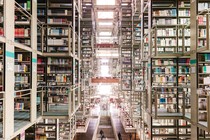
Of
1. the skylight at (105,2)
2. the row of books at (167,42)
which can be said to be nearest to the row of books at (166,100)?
the row of books at (167,42)

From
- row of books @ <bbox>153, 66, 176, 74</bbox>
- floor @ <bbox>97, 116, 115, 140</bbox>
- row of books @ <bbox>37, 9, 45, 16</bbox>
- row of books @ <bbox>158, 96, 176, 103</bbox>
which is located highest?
row of books @ <bbox>37, 9, 45, 16</bbox>

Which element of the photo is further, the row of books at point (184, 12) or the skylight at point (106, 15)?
the skylight at point (106, 15)

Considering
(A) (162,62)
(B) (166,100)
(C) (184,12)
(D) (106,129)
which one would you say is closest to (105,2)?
(D) (106,129)

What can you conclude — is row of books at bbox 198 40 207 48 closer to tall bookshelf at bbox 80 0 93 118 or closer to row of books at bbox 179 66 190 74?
row of books at bbox 179 66 190 74

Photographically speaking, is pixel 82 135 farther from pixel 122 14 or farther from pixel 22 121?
pixel 22 121

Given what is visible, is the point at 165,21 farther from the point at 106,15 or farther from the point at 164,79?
the point at 106,15

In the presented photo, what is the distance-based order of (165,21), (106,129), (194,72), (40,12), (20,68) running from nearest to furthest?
(194,72)
(20,68)
(40,12)
(165,21)
(106,129)

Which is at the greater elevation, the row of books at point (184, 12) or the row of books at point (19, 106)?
the row of books at point (184, 12)

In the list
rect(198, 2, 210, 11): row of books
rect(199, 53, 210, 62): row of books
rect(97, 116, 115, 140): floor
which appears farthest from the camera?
rect(97, 116, 115, 140): floor

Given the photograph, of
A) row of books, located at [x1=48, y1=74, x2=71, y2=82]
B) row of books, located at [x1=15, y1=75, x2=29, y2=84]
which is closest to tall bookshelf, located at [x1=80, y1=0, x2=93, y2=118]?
row of books, located at [x1=48, y1=74, x2=71, y2=82]

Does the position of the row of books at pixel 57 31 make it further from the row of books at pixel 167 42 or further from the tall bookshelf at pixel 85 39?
the tall bookshelf at pixel 85 39

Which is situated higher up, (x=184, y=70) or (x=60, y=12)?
(x=60, y=12)

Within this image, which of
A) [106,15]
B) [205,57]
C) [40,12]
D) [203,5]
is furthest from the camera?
[106,15]

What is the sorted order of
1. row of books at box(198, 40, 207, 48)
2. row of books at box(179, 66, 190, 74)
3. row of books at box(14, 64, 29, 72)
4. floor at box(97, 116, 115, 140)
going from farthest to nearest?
floor at box(97, 116, 115, 140) → row of books at box(179, 66, 190, 74) → row of books at box(198, 40, 207, 48) → row of books at box(14, 64, 29, 72)
